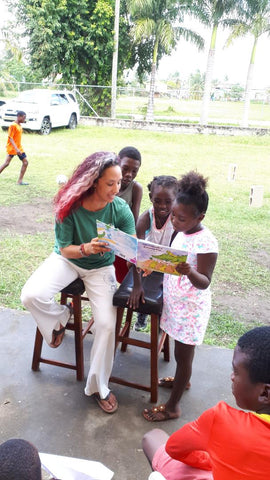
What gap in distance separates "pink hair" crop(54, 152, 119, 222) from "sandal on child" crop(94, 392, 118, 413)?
3.62ft

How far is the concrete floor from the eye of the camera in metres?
2.03

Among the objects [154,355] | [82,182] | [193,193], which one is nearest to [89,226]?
A: [82,182]

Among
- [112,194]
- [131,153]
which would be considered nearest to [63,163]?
[131,153]

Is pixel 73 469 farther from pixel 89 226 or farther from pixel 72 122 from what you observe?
pixel 72 122

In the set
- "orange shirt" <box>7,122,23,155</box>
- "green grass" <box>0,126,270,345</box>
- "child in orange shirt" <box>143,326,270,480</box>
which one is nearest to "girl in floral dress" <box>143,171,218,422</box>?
"child in orange shirt" <box>143,326,270,480</box>

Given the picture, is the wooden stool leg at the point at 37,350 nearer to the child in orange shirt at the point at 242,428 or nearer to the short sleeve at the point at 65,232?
the short sleeve at the point at 65,232

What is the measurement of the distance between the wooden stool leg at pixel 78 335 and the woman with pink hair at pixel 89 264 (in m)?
0.07

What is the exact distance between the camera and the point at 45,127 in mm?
13789

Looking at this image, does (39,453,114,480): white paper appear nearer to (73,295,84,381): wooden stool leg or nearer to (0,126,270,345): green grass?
(73,295,84,381): wooden stool leg

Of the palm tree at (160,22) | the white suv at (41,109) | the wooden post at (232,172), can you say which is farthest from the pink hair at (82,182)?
the palm tree at (160,22)

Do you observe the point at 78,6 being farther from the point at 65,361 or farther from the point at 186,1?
the point at 65,361

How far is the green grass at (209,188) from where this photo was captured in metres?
4.07

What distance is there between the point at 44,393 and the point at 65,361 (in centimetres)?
34

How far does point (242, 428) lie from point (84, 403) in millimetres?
1493
